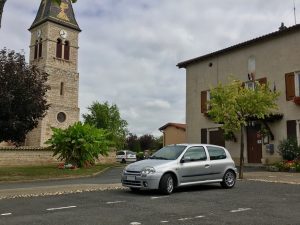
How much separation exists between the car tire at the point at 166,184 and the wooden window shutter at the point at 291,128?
14.3 m

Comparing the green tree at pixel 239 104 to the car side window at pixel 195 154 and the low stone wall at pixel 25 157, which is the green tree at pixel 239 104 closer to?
the car side window at pixel 195 154

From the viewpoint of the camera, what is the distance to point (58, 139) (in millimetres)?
25953

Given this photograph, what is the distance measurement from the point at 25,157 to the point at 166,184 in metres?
21.2

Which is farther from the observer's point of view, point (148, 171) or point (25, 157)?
point (25, 157)

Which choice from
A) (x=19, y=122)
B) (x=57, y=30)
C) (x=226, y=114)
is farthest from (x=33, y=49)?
(x=226, y=114)

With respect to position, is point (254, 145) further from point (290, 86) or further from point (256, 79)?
point (290, 86)

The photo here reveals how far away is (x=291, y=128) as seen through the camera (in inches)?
958

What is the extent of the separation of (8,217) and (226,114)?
12274mm

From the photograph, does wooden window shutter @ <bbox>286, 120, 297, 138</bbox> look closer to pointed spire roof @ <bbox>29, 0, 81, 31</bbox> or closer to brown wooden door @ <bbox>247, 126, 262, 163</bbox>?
brown wooden door @ <bbox>247, 126, 262, 163</bbox>

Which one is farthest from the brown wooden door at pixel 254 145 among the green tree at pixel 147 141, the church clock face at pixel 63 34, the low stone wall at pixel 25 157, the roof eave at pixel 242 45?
the green tree at pixel 147 141

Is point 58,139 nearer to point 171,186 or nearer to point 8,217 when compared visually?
point 171,186

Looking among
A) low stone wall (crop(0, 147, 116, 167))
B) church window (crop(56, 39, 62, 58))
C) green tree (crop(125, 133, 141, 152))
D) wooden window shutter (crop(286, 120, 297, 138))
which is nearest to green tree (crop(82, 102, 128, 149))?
green tree (crop(125, 133, 141, 152))

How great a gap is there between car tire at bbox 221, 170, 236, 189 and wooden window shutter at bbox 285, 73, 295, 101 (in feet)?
39.6

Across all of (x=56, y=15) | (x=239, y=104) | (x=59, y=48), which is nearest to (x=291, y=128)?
(x=239, y=104)
